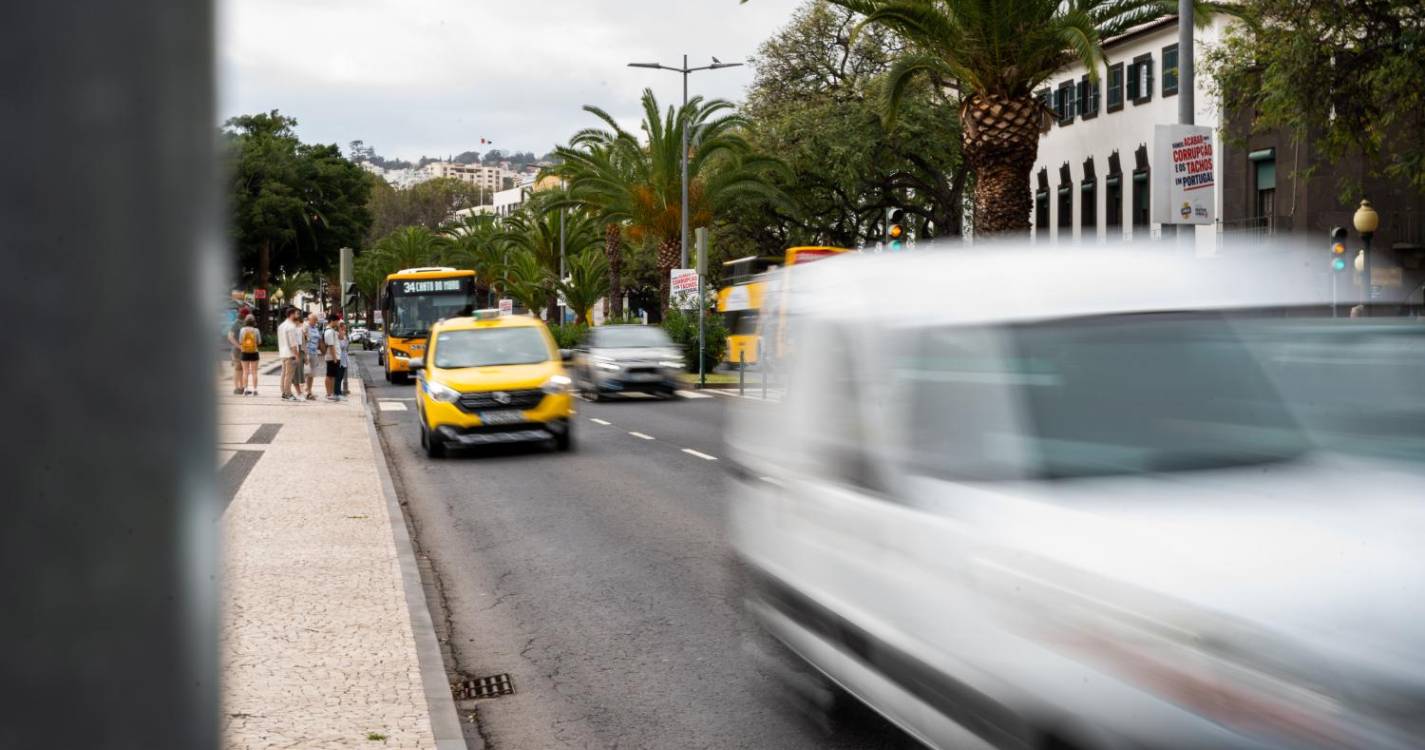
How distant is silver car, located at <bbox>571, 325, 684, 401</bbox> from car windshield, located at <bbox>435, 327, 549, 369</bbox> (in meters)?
10.6

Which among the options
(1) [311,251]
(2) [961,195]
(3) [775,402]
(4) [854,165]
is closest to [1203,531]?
(3) [775,402]

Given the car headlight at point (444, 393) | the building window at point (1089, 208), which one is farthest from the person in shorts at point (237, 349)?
the building window at point (1089, 208)

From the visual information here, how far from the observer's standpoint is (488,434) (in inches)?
720

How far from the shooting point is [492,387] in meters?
18.3

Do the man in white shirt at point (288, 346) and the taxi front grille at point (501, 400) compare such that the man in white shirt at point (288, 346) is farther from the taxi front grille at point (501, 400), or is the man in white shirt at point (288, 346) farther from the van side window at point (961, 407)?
the van side window at point (961, 407)

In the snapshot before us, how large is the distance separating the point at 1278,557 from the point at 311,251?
76.6 m

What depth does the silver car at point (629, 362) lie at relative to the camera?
3031 cm

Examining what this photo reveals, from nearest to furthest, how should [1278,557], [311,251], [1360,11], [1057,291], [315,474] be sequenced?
[1278,557], [1057,291], [315,474], [1360,11], [311,251]

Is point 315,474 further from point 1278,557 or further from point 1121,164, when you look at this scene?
point 1121,164

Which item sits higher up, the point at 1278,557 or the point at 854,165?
the point at 854,165

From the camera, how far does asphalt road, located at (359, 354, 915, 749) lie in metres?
6.19

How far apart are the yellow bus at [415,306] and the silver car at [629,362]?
1051cm

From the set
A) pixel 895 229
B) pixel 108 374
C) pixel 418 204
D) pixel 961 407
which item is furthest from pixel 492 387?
pixel 418 204

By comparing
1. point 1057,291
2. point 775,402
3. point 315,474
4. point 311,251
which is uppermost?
point 311,251
